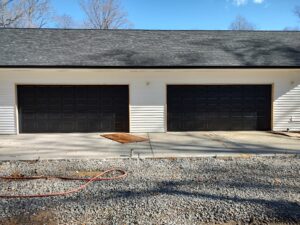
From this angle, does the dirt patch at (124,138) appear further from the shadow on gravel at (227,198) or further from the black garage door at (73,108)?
the shadow on gravel at (227,198)

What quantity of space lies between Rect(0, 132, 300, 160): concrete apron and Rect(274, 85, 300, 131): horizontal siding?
4.02 feet

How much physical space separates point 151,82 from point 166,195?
7053 millimetres

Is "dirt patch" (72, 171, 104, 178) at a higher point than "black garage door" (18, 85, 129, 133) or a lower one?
lower

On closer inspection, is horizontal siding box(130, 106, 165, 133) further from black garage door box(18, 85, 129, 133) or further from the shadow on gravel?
the shadow on gravel

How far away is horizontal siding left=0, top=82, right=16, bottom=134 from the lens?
1058cm

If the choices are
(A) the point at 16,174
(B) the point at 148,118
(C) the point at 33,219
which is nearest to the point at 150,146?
(B) the point at 148,118

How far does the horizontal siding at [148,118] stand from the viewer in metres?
11.0

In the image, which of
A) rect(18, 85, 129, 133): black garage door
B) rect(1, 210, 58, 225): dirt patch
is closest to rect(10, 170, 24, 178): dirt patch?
rect(1, 210, 58, 225): dirt patch

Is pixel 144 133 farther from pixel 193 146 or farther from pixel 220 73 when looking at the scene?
pixel 220 73

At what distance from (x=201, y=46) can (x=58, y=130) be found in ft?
22.5

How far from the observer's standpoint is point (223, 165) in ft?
20.4

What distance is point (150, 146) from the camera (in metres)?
8.16

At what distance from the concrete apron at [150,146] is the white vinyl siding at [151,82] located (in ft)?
3.15

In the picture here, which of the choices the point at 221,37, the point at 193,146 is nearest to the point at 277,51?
the point at 221,37
